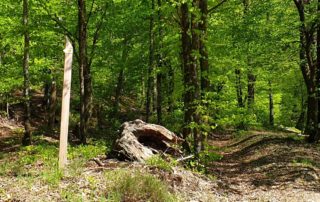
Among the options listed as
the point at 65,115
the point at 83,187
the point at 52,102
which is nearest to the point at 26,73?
the point at 52,102

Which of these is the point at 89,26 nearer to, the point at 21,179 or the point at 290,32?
the point at 290,32

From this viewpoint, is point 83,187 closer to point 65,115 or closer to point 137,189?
point 137,189

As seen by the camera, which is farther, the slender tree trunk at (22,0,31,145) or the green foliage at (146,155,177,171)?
the slender tree trunk at (22,0,31,145)

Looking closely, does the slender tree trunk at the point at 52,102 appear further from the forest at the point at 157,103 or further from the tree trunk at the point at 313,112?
the tree trunk at the point at 313,112

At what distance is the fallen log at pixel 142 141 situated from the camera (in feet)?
35.2

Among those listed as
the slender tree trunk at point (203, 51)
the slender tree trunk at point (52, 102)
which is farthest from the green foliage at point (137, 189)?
the slender tree trunk at point (52, 102)

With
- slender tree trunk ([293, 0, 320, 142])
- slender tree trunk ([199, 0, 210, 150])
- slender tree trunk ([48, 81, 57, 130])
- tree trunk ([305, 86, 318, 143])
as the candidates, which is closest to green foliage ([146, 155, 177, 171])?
slender tree trunk ([199, 0, 210, 150])

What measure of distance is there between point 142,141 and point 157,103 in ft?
27.0

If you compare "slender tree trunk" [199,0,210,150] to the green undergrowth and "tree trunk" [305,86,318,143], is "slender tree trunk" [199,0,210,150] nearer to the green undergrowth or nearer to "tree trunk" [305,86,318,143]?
the green undergrowth

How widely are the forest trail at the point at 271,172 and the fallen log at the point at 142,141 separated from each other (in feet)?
6.05

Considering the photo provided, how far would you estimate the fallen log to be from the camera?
10.7m

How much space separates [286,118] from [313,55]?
22.7m

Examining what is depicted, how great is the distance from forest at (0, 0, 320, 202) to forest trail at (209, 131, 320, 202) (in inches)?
2.3

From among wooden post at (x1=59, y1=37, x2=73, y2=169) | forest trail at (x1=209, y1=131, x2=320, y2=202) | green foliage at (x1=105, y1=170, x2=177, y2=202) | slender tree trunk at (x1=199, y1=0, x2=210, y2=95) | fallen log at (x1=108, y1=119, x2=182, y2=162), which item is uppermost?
slender tree trunk at (x1=199, y1=0, x2=210, y2=95)
